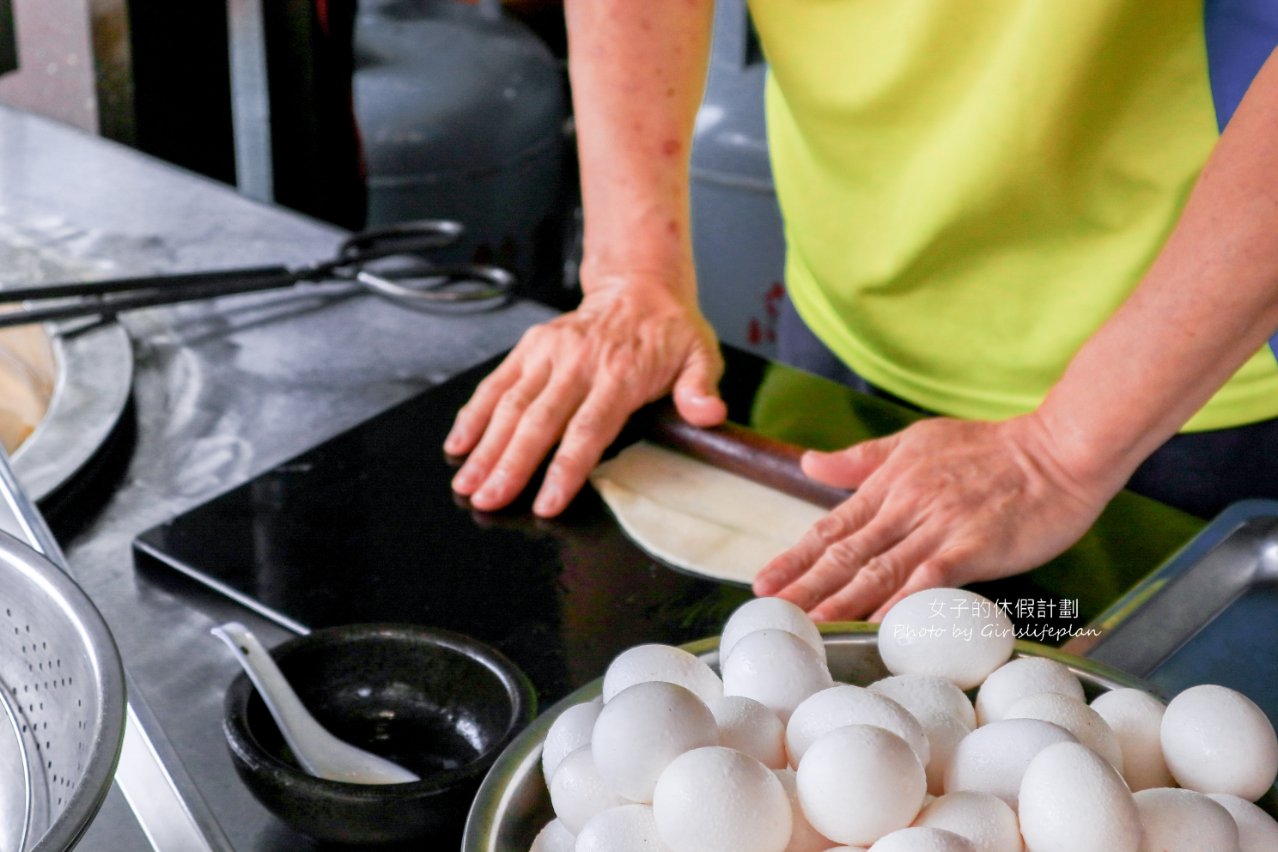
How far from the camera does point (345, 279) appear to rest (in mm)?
1714

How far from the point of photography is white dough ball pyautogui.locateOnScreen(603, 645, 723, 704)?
70 cm

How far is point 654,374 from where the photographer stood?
4.75 feet

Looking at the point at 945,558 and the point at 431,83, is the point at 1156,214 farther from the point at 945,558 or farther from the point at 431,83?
the point at 431,83

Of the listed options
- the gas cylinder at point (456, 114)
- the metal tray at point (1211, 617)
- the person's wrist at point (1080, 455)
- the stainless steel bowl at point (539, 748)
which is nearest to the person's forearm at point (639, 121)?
the person's wrist at point (1080, 455)

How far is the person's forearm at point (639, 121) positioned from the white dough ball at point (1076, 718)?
37.6 inches

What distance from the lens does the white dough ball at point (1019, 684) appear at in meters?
0.70

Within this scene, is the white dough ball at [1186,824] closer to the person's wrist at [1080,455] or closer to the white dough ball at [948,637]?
the white dough ball at [948,637]

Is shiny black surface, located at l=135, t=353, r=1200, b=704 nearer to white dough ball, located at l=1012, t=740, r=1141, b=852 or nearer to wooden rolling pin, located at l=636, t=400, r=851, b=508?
wooden rolling pin, located at l=636, t=400, r=851, b=508

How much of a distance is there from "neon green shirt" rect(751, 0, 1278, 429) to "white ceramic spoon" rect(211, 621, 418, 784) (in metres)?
0.89


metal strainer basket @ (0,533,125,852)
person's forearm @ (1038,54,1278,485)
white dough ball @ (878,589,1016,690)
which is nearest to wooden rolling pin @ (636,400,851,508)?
person's forearm @ (1038,54,1278,485)

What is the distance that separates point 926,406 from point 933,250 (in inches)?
8.6

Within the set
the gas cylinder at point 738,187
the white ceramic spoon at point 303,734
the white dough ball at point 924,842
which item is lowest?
the gas cylinder at point 738,187

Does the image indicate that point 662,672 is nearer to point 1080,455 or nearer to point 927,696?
point 927,696

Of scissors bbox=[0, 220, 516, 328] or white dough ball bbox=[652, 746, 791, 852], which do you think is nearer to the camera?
white dough ball bbox=[652, 746, 791, 852]
